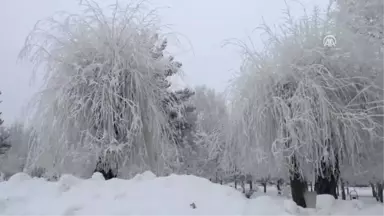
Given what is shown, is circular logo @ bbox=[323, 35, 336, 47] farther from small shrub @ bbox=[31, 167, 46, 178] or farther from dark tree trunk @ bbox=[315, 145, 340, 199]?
small shrub @ bbox=[31, 167, 46, 178]

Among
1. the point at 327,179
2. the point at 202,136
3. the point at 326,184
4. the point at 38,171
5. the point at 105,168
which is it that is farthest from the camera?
the point at 202,136

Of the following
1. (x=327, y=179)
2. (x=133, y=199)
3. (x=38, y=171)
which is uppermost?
(x=327, y=179)

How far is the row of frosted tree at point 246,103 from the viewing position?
9555mm

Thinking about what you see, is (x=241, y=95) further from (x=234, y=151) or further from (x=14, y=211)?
(x=14, y=211)

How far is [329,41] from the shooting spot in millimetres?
10711

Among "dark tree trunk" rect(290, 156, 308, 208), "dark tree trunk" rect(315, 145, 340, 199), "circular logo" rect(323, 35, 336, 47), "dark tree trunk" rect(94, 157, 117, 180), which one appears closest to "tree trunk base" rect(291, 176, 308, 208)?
"dark tree trunk" rect(290, 156, 308, 208)

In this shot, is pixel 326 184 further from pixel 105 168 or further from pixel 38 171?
pixel 38 171

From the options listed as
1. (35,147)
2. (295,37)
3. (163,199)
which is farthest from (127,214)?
(295,37)

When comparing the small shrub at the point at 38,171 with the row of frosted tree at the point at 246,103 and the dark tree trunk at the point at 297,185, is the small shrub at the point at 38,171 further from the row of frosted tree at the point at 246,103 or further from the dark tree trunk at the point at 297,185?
the dark tree trunk at the point at 297,185

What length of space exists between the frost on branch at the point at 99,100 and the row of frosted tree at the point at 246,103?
0.03 meters

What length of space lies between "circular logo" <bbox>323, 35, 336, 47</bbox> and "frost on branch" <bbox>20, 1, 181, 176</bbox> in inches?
200

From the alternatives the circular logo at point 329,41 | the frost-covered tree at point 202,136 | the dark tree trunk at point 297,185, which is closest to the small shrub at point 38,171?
the frost-covered tree at point 202,136

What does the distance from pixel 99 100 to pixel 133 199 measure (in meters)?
5.57

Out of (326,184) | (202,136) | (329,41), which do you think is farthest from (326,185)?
(202,136)
